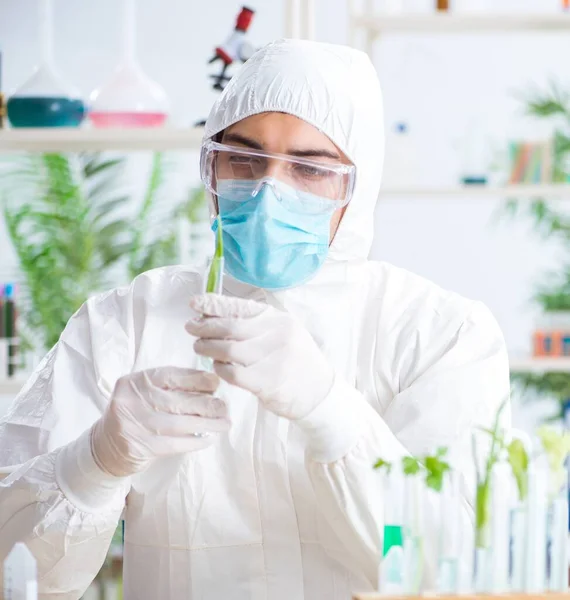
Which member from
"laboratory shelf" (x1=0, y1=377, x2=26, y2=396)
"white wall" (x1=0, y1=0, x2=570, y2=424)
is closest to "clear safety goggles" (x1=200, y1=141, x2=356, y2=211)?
"laboratory shelf" (x1=0, y1=377, x2=26, y2=396)

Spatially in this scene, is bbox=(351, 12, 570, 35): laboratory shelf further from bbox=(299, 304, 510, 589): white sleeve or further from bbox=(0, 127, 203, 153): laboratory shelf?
bbox=(299, 304, 510, 589): white sleeve

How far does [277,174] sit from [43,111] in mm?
1298

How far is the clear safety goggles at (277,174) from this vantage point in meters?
1.37

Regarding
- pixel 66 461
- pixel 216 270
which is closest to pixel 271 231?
pixel 216 270

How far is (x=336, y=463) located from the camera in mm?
1193

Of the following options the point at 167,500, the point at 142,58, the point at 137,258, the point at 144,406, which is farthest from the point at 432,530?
the point at 142,58

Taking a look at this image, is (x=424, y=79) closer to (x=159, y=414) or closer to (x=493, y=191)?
(x=493, y=191)

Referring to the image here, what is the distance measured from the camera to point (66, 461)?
1215 mm

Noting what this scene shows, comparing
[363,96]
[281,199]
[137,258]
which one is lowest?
[137,258]

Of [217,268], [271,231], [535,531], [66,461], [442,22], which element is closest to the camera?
[535,531]

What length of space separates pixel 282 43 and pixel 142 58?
2764mm

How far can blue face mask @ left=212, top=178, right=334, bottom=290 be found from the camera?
134 centimetres

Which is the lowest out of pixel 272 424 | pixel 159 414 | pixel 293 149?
pixel 272 424

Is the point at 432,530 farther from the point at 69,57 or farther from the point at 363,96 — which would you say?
the point at 69,57
